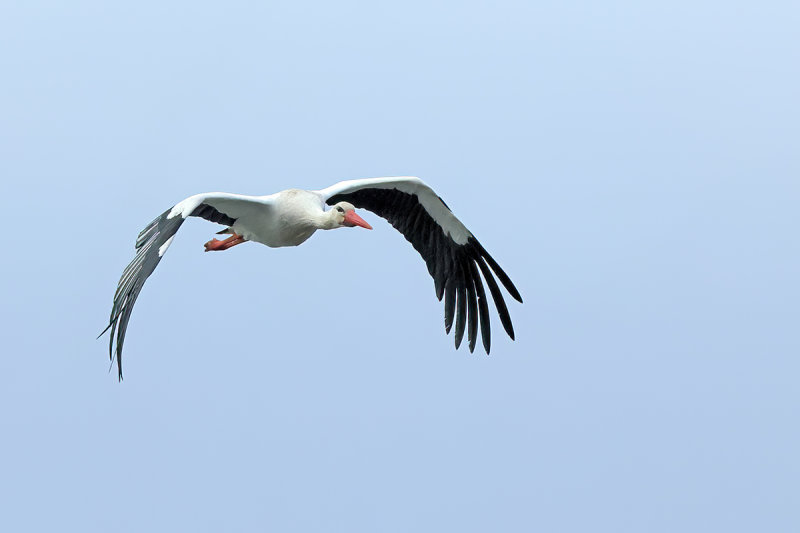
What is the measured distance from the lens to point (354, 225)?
997 cm

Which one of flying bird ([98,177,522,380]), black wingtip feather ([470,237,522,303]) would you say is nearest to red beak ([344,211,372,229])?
flying bird ([98,177,522,380])

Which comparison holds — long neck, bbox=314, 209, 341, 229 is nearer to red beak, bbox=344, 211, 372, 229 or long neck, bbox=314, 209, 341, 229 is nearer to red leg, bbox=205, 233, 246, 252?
red beak, bbox=344, 211, 372, 229

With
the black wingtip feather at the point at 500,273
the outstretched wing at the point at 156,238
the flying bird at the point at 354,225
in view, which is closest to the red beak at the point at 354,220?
the flying bird at the point at 354,225

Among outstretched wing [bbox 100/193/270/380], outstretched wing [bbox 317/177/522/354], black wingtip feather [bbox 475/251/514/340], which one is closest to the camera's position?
outstretched wing [bbox 100/193/270/380]

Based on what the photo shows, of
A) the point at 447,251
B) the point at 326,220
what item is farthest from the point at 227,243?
the point at 447,251

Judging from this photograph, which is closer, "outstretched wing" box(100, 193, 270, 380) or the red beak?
"outstretched wing" box(100, 193, 270, 380)

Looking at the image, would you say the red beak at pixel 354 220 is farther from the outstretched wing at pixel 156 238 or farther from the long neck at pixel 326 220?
the outstretched wing at pixel 156 238

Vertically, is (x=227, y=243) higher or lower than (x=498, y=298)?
higher

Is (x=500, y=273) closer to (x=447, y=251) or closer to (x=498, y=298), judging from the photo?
(x=498, y=298)

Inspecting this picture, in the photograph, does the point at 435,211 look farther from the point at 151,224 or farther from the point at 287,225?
the point at 151,224

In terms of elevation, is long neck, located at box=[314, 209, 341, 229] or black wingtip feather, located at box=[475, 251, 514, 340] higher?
long neck, located at box=[314, 209, 341, 229]

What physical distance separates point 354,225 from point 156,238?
2113mm

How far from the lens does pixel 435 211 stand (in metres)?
11.2

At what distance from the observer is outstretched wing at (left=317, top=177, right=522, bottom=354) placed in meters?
11.1
